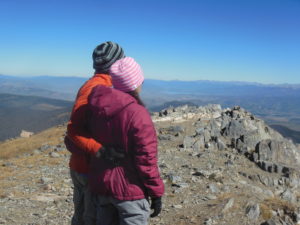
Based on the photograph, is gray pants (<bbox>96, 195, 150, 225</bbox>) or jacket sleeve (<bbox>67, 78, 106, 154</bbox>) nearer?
gray pants (<bbox>96, 195, 150, 225</bbox>)

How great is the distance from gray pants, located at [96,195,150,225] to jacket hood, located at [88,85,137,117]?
49.7 inches

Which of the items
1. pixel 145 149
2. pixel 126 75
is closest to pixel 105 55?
pixel 126 75

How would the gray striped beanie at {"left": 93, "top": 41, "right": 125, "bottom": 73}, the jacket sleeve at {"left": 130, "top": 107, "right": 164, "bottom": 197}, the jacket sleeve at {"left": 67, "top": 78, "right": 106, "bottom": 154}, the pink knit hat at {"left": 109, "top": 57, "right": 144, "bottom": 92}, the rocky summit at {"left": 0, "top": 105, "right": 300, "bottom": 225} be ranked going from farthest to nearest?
the rocky summit at {"left": 0, "top": 105, "right": 300, "bottom": 225}, the gray striped beanie at {"left": 93, "top": 41, "right": 125, "bottom": 73}, the jacket sleeve at {"left": 67, "top": 78, "right": 106, "bottom": 154}, the pink knit hat at {"left": 109, "top": 57, "right": 144, "bottom": 92}, the jacket sleeve at {"left": 130, "top": 107, "right": 164, "bottom": 197}

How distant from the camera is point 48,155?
2142 centimetres

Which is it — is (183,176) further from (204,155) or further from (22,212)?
(22,212)

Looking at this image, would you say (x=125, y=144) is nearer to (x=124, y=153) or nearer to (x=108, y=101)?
(x=124, y=153)

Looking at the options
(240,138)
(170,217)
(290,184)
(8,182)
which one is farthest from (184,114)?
(170,217)

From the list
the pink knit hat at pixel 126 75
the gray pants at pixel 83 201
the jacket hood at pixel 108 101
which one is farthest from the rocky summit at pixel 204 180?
the jacket hood at pixel 108 101

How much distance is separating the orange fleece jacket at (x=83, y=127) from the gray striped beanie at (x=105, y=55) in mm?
147

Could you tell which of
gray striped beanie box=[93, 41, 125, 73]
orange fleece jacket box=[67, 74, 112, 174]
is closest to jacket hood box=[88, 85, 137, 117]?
orange fleece jacket box=[67, 74, 112, 174]

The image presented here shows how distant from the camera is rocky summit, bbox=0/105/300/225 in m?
10.5

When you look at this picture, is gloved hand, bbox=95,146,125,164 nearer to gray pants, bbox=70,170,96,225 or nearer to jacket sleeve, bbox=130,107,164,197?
jacket sleeve, bbox=130,107,164,197

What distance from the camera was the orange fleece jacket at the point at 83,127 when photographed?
16.9 ft

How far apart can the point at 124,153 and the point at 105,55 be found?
1.71 metres
